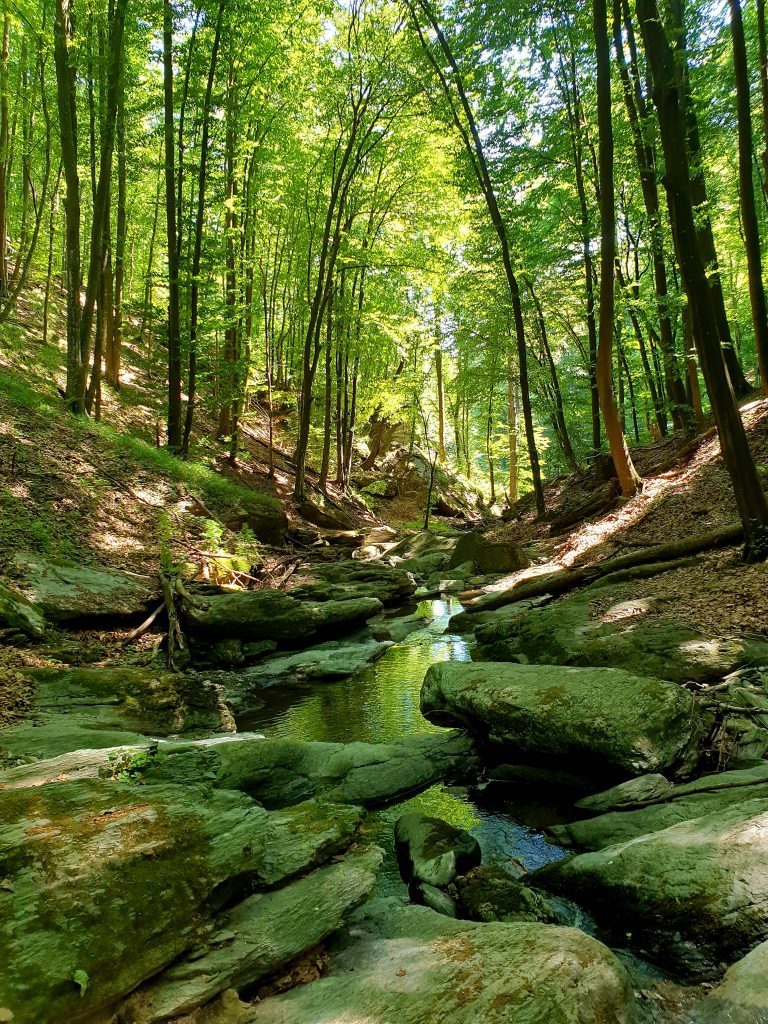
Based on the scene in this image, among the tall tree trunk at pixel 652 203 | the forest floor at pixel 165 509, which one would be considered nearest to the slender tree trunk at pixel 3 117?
the forest floor at pixel 165 509

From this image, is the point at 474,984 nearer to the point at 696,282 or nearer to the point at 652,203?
the point at 696,282

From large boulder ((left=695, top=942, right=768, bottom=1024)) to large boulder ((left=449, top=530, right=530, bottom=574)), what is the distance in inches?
455

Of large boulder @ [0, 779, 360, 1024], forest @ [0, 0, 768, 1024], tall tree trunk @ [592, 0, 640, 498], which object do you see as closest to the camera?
large boulder @ [0, 779, 360, 1024]

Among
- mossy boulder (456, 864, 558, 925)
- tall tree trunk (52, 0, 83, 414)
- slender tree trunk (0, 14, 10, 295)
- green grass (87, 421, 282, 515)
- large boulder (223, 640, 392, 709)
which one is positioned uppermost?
slender tree trunk (0, 14, 10, 295)

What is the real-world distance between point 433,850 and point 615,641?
3.59m

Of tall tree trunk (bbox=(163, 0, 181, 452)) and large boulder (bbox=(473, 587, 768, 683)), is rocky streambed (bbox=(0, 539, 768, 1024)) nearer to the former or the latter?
large boulder (bbox=(473, 587, 768, 683))

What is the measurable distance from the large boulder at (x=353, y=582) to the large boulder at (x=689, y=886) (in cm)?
893

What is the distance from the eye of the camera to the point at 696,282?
23.4 ft

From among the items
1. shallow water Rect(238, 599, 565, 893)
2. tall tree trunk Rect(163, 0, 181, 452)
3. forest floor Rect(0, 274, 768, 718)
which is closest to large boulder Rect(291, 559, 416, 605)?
Result: forest floor Rect(0, 274, 768, 718)

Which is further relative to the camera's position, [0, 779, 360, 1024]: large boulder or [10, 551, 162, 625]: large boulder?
[10, 551, 162, 625]: large boulder

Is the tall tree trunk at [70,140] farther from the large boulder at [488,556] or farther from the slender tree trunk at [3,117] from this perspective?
the large boulder at [488,556]

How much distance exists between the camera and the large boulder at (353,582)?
40.9 feet

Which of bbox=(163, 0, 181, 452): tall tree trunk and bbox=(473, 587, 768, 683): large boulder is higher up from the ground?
bbox=(163, 0, 181, 452): tall tree trunk

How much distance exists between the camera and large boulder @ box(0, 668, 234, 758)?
5062mm
